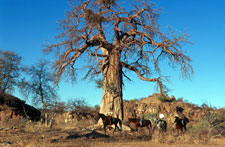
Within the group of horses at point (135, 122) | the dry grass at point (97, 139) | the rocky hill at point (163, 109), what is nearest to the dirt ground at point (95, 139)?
the dry grass at point (97, 139)

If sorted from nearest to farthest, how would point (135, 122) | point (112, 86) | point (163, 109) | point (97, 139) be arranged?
1. point (97, 139)
2. point (135, 122)
3. point (112, 86)
4. point (163, 109)

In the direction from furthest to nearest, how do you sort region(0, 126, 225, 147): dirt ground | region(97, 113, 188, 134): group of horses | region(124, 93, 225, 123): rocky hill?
region(124, 93, 225, 123): rocky hill → region(97, 113, 188, 134): group of horses → region(0, 126, 225, 147): dirt ground

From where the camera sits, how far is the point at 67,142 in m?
9.67

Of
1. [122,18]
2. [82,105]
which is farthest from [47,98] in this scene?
[122,18]

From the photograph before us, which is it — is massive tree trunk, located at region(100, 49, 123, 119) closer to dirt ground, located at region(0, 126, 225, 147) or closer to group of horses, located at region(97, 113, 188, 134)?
group of horses, located at region(97, 113, 188, 134)

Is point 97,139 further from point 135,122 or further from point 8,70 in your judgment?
point 8,70

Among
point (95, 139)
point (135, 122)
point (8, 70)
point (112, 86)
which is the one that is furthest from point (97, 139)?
point (8, 70)

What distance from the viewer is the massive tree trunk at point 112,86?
1479cm

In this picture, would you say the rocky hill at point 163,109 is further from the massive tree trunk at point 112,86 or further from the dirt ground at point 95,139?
the dirt ground at point 95,139

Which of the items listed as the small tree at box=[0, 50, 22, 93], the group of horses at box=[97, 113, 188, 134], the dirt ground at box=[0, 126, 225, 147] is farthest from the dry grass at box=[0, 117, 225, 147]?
the small tree at box=[0, 50, 22, 93]

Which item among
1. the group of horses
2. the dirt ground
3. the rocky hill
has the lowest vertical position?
the dirt ground

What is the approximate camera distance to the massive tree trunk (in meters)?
14.8

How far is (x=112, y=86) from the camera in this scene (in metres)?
14.8

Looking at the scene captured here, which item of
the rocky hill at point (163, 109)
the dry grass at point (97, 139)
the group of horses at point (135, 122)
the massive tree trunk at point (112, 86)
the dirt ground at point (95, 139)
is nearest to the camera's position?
the dirt ground at point (95, 139)
